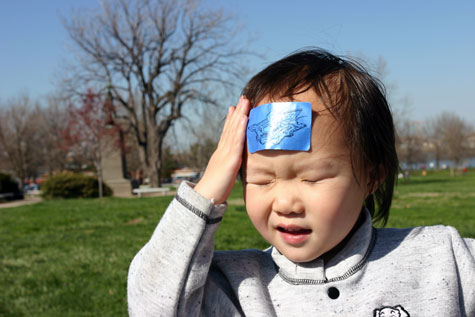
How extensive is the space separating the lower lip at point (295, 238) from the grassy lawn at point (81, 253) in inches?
98.4

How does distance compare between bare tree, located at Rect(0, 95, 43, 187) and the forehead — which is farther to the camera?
bare tree, located at Rect(0, 95, 43, 187)

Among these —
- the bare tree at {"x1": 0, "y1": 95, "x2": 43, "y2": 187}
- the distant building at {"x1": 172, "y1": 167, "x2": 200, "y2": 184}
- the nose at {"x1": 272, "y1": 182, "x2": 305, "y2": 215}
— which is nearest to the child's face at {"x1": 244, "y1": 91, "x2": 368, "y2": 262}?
the nose at {"x1": 272, "y1": 182, "x2": 305, "y2": 215}

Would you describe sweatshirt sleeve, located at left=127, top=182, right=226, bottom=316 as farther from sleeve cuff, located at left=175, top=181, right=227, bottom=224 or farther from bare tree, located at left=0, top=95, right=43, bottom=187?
bare tree, located at left=0, top=95, right=43, bottom=187

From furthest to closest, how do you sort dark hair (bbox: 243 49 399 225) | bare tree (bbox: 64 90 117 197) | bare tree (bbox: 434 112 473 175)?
bare tree (bbox: 434 112 473 175), bare tree (bbox: 64 90 117 197), dark hair (bbox: 243 49 399 225)

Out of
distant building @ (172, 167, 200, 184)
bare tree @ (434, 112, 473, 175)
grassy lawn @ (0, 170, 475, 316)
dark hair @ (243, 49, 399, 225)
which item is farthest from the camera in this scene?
bare tree @ (434, 112, 473, 175)

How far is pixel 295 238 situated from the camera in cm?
129

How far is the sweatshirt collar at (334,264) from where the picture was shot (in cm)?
137

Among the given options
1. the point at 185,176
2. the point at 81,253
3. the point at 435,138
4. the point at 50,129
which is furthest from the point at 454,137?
the point at 81,253

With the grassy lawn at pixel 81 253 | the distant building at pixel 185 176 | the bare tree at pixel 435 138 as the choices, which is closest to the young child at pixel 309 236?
the grassy lawn at pixel 81 253

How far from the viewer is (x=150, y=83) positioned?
83.8 feet

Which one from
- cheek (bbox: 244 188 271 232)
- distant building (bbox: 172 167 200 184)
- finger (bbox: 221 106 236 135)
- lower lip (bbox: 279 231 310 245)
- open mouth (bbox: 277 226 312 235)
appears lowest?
distant building (bbox: 172 167 200 184)

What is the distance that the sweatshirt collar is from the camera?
4.49ft

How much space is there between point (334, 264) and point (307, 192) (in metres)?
0.29

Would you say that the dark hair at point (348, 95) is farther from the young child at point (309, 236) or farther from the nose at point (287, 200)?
the nose at point (287, 200)
